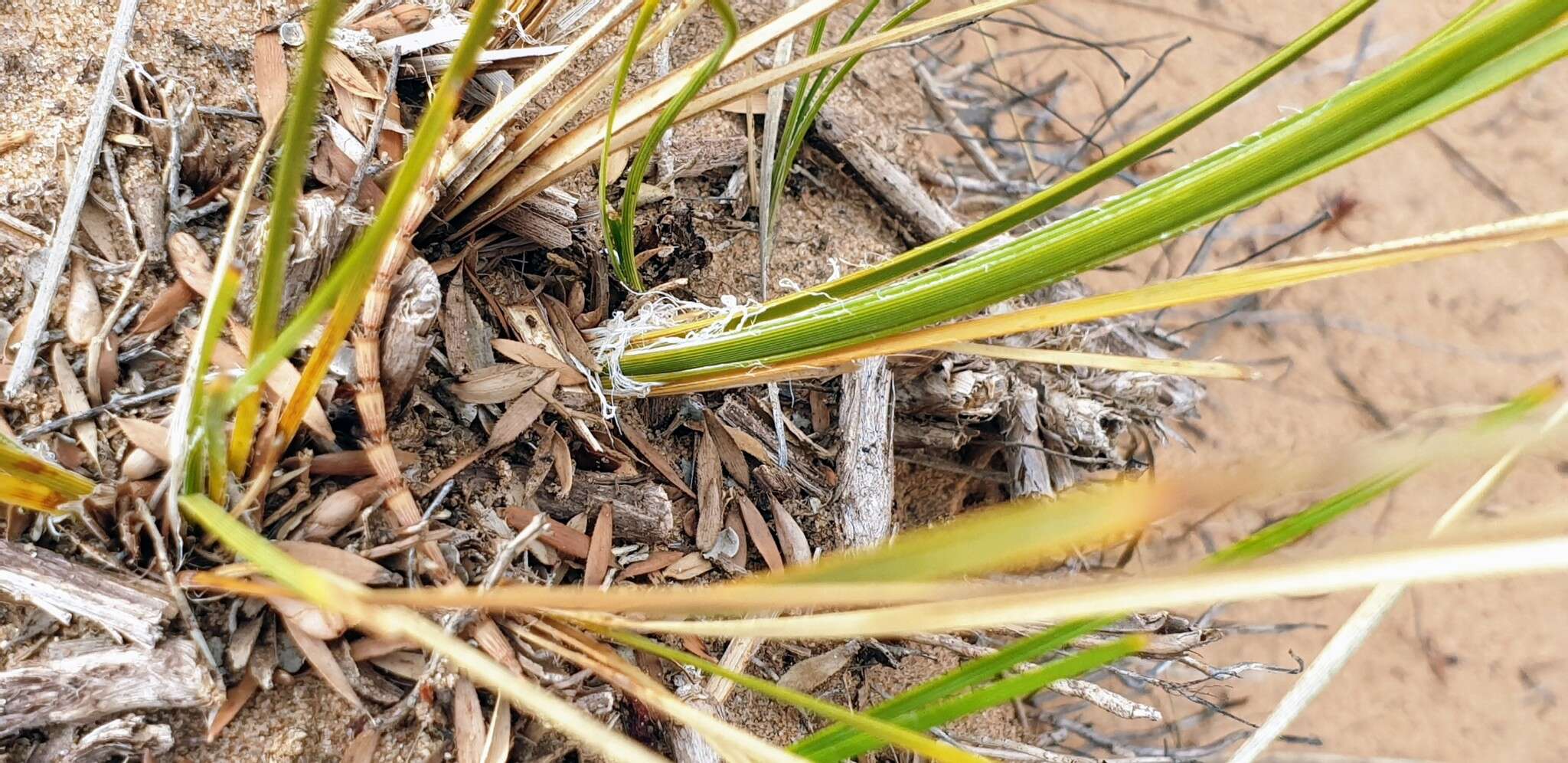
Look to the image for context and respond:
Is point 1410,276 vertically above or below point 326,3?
above

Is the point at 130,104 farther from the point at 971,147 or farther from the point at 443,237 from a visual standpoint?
the point at 971,147

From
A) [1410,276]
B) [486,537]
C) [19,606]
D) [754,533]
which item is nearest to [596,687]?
[486,537]

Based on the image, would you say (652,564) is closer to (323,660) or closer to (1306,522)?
(323,660)

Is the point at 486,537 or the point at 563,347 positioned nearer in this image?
the point at 486,537

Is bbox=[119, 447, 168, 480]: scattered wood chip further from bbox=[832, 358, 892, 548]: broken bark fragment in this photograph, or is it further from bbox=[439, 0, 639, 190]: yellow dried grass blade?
bbox=[832, 358, 892, 548]: broken bark fragment

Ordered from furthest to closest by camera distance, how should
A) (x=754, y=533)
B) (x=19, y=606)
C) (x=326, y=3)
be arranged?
(x=754, y=533), (x=19, y=606), (x=326, y=3)

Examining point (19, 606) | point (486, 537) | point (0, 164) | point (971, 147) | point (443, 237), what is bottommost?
point (19, 606)

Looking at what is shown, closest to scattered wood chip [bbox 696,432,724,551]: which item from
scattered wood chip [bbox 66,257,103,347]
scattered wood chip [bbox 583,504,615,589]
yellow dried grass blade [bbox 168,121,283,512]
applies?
scattered wood chip [bbox 583,504,615,589]

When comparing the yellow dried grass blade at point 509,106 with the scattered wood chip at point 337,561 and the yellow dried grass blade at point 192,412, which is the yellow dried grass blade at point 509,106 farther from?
the scattered wood chip at point 337,561
